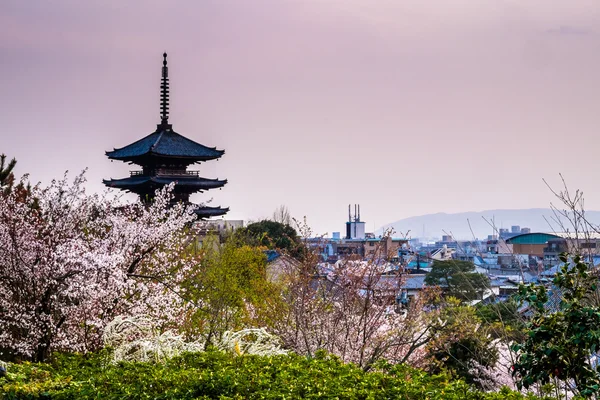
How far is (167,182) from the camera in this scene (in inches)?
1222

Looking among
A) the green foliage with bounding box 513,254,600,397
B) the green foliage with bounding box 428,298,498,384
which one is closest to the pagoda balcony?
the green foliage with bounding box 428,298,498,384

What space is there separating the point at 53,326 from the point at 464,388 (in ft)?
16.6

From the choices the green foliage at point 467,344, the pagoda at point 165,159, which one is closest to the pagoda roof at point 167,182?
the pagoda at point 165,159

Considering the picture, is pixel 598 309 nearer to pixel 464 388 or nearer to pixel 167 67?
pixel 464 388

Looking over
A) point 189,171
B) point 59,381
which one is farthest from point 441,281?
point 59,381

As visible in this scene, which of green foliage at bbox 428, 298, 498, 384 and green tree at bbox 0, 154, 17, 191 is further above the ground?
green tree at bbox 0, 154, 17, 191

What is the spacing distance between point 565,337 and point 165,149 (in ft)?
89.4

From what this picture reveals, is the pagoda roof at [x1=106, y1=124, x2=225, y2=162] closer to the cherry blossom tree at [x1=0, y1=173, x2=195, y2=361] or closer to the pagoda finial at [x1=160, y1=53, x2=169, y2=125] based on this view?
the pagoda finial at [x1=160, y1=53, x2=169, y2=125]

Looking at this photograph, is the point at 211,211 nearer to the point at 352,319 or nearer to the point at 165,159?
the point at 165,159

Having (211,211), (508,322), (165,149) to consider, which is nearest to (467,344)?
(508,322)

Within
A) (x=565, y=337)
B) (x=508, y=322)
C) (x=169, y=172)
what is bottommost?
(x=508, y=322)

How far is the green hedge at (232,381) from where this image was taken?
486 centimetres

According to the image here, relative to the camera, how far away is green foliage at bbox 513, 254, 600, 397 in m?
5.14

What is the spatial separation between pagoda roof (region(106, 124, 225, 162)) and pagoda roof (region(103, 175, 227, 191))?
0.87 meters
